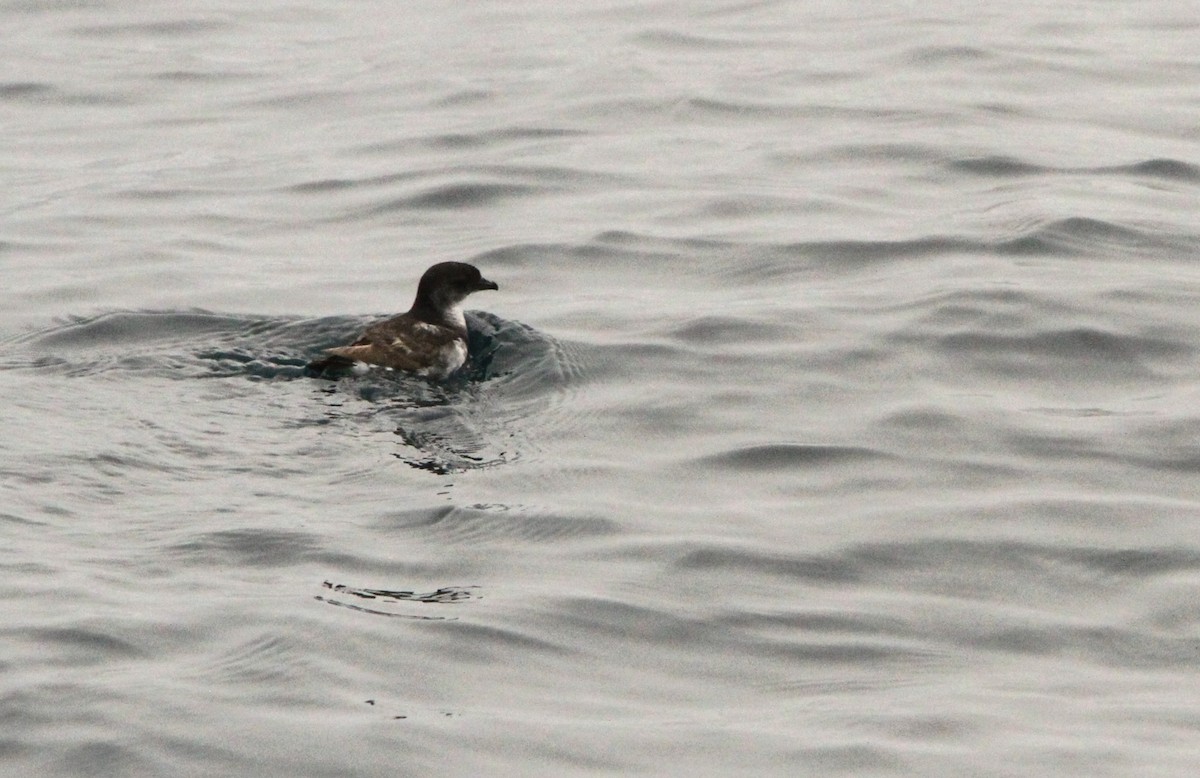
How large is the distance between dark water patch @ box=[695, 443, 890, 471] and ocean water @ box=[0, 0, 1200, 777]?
0.03 meters

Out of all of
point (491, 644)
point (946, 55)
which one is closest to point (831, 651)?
point (491, 644)

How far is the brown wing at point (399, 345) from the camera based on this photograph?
421 inches

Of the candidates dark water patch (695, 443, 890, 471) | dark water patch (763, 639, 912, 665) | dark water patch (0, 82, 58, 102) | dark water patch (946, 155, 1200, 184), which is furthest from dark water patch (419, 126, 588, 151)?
dark water patch (763, 639, 912, 665)

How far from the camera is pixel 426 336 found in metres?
11.0

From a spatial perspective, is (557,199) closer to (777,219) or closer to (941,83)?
(777,219)

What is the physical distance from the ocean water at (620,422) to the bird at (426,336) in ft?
0.46

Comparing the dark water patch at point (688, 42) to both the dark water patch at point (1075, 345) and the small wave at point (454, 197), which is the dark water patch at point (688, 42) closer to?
the small wave at point (454, 197)

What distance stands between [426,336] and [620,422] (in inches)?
56.3

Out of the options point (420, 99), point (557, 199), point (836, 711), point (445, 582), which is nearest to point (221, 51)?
point (420, 99)

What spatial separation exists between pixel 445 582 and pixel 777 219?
6569 millimetres

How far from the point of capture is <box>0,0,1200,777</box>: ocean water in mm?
6941

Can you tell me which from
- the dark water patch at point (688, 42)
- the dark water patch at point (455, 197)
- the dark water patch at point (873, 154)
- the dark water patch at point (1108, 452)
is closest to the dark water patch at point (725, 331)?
the dark water patch at point (1108, 452)

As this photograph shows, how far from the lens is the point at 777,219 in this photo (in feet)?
45.9

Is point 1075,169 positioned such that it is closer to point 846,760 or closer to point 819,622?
point 819,622
